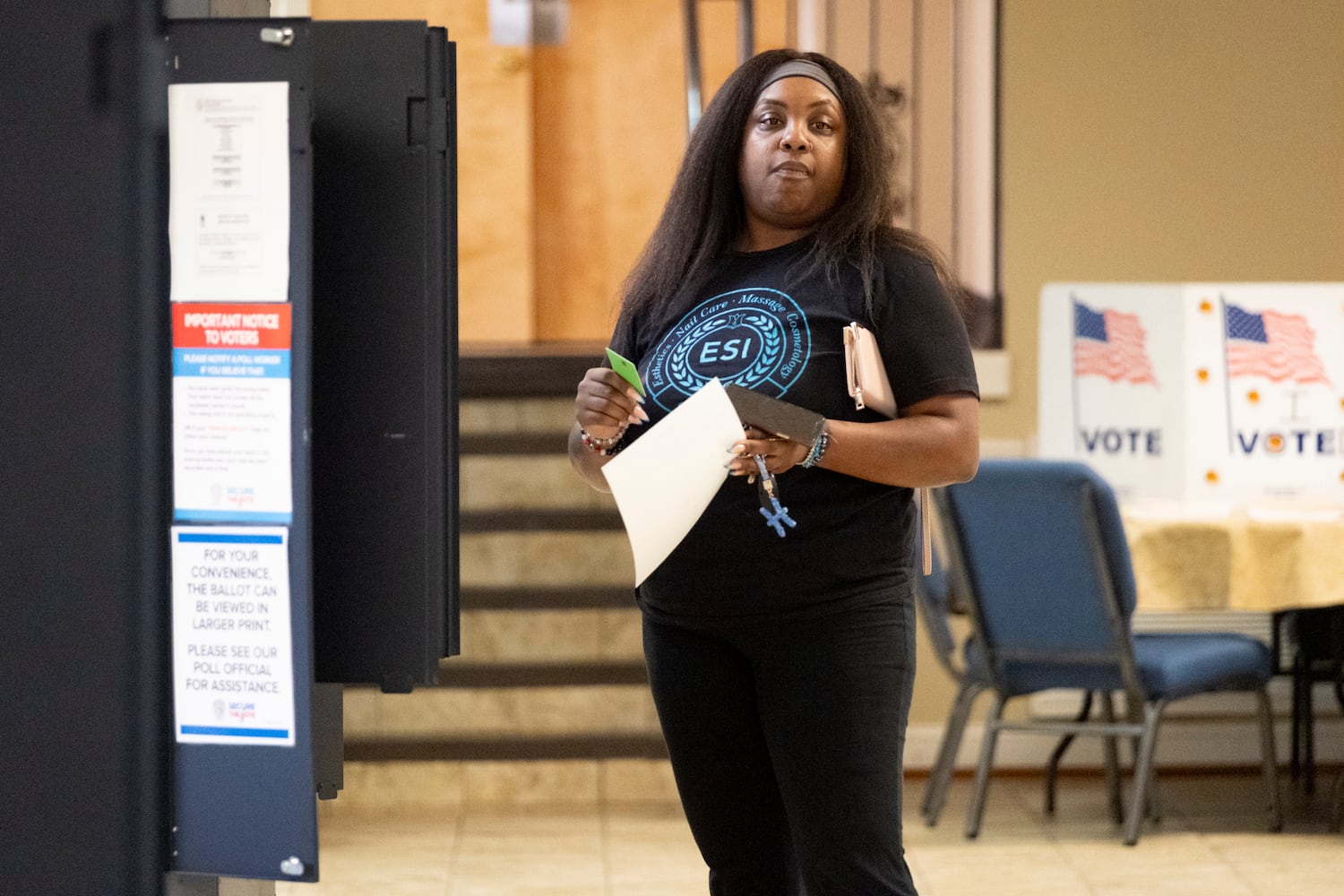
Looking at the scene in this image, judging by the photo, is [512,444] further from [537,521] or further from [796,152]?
[796,152]

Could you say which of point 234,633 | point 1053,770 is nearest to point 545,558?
point 1053,770

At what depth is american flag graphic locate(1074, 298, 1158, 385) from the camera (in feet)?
14.4

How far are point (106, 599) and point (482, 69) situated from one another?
213 inches

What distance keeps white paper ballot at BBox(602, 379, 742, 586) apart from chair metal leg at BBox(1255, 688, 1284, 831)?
282 cm

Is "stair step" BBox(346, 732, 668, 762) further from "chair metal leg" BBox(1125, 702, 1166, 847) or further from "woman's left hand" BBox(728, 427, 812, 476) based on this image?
"woman's left hand" BBox(728, 427, 812, 476)

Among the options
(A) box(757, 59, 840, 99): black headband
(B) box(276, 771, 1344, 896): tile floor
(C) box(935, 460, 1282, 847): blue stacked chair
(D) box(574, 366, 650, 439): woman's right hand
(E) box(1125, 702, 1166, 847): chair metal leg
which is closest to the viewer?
(D) box(574, 366, 650, 439): woman's right hand

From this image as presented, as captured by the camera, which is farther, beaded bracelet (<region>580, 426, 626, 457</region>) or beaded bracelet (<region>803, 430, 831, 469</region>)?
beaded bracelet (<region>580, 426, 626, 457</region>)

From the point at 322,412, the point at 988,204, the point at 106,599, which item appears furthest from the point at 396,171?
the point at 988,204

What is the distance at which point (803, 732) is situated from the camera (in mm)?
1688

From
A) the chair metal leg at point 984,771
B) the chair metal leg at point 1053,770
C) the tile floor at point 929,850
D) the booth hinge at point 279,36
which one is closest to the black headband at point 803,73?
the booth hinge at point 279,36

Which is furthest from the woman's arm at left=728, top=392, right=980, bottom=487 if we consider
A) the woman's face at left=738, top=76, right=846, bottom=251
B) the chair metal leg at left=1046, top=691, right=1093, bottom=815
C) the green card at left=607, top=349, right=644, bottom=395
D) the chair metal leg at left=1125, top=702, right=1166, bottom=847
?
the chair metal leg at left=1046, top=691, right=1093, bottom=815

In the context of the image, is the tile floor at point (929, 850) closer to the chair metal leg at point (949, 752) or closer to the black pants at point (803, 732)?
the chair metal leg at point (949, 752)

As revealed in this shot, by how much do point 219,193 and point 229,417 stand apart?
7.2 inches

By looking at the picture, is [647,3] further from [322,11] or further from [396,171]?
[396,171]
